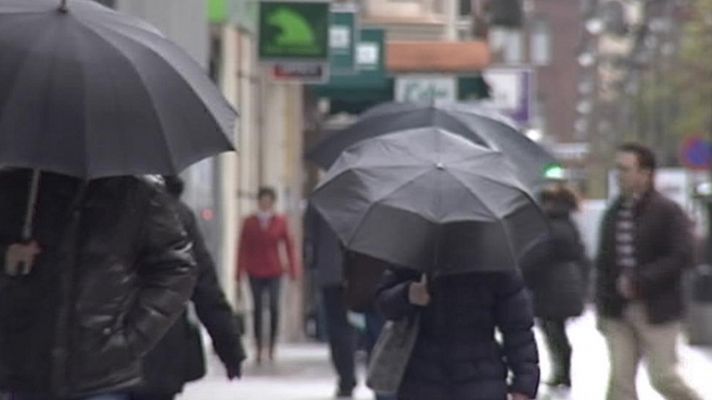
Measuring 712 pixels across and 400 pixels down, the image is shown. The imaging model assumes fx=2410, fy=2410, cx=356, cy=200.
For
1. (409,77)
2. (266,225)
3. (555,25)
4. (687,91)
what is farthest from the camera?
(555,25)

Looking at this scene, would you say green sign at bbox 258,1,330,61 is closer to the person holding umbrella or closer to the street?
the street

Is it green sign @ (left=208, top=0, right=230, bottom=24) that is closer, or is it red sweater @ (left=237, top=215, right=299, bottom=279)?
green sign @ (left=208, top=0, right=230, bottom=24)

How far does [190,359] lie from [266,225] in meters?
13.6

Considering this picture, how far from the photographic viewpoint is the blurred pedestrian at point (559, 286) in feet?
60.0

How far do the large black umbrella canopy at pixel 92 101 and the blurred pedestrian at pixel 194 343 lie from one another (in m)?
2.66

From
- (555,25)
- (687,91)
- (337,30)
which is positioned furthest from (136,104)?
(555,25)

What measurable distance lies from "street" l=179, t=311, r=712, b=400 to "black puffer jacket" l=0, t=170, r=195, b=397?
30.9 ft

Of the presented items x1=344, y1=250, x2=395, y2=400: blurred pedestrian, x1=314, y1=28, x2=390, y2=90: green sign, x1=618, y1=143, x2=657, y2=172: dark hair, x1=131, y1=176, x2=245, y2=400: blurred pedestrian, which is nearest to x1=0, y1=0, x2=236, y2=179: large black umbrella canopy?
x1=131, y1=176, x2=245, y2=400: blurred pedestrian

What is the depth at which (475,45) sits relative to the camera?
3141 cm

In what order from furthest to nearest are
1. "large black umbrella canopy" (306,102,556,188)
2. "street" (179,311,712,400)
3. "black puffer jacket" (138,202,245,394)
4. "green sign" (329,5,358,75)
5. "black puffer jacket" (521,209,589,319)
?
1. "green sign" (329,5,358,75)
2. "street" (179,311,712,400)
3. "black puffer jacket" (521,209,589,319)
4. "large black umbrella canopy" (306,102,556,188)
5. "black puffer jacket" (138,202,245,394)

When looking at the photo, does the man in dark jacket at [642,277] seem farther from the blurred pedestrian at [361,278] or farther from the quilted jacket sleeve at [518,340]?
the quilted jacket sleeve at [518,340]

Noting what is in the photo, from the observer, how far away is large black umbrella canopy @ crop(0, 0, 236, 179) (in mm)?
7016

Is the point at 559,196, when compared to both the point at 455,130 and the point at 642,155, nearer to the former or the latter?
the point at 455,130

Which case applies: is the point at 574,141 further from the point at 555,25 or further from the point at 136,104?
the point at 136,104
